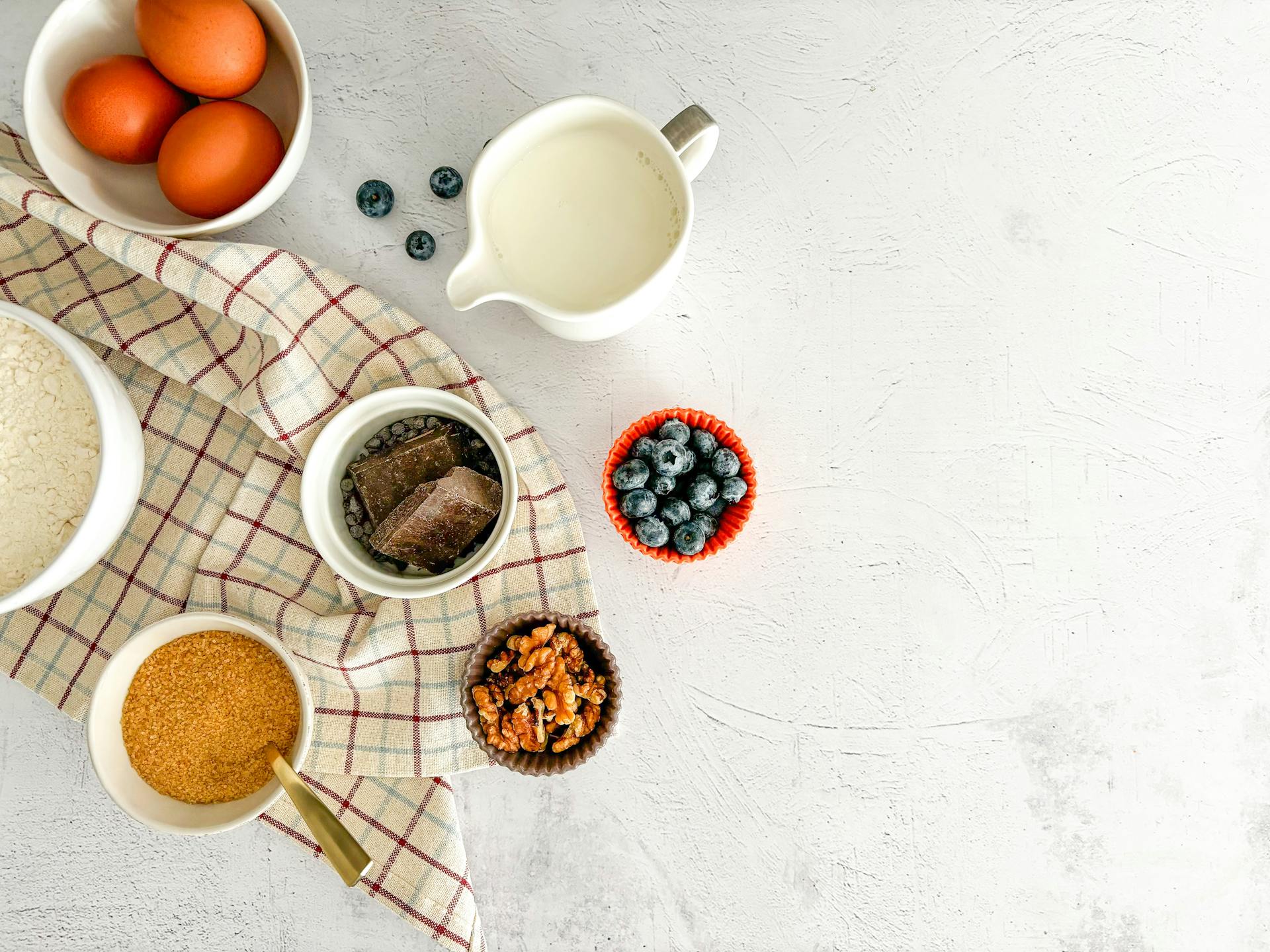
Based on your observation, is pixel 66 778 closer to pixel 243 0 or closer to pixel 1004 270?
pixel 243 0

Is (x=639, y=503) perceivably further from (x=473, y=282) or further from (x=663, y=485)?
(x=473, y=282)

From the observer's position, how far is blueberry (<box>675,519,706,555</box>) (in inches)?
36.7

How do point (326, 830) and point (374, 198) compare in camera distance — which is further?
point (374, 198)

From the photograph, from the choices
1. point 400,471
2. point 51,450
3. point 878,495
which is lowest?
point 878,495

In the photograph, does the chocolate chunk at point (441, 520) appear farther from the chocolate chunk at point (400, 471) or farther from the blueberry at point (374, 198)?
the blueberry at point (374, 198)

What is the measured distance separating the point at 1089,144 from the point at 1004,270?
19cm

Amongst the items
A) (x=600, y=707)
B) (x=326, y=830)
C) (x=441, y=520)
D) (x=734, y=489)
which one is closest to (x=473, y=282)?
(x=441, y=520)

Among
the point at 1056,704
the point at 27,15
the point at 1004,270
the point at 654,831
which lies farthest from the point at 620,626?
the point at 27,15

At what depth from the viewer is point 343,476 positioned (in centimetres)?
99

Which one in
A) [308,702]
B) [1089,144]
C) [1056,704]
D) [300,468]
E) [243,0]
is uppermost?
[243,0]

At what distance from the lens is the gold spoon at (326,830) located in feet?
2.95

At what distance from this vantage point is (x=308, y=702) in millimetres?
919

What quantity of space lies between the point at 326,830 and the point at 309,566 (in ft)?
0.98

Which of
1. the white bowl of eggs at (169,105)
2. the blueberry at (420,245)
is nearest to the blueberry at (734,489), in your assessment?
the blueberry at (420,245)
